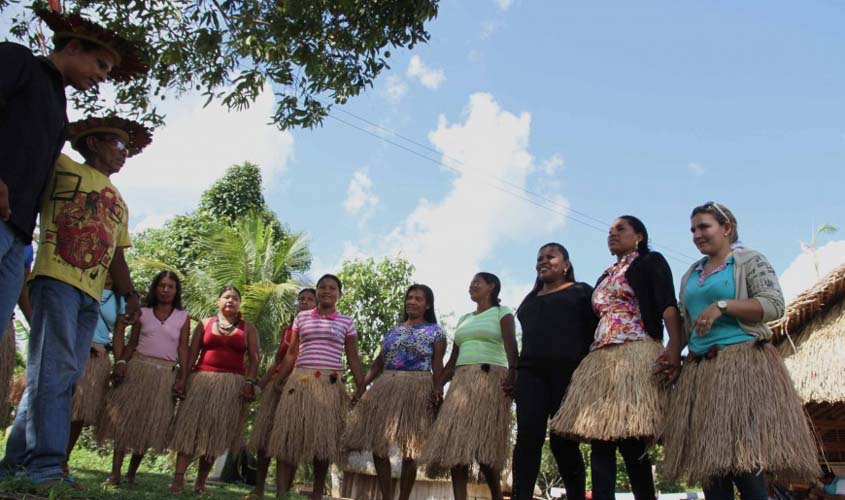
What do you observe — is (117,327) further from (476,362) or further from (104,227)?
(476,362)

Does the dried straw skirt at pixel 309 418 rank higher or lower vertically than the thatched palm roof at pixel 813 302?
lower

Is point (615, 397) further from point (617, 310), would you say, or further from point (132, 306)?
point (132, 306)

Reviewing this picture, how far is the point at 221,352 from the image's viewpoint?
5.82 m

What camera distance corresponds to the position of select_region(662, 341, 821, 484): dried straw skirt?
3211 millimetres

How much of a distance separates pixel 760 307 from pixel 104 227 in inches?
124

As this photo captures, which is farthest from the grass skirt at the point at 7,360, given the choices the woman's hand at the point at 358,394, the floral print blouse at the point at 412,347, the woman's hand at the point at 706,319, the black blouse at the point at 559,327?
the woman's hand at the point at 706,319

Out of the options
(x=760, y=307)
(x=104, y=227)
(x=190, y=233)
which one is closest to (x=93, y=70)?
(x=104, y=227)

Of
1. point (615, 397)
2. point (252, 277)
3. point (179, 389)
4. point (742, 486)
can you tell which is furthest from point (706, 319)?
point (252, 277)

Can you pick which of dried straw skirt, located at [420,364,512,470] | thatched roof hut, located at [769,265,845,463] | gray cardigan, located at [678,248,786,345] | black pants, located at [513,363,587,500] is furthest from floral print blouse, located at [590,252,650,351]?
thatched roof hut, located at [769,265,845,463]

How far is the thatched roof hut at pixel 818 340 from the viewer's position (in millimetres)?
7496

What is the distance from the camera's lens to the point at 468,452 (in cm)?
473

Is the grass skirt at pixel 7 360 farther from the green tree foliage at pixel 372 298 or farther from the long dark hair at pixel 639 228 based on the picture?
the green tree foliage at pixel 372 298

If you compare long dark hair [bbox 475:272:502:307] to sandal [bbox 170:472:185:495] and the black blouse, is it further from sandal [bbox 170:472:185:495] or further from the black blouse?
sandal [bbox 170:472:185:495]

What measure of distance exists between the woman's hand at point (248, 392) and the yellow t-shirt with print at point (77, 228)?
88.0 inches
